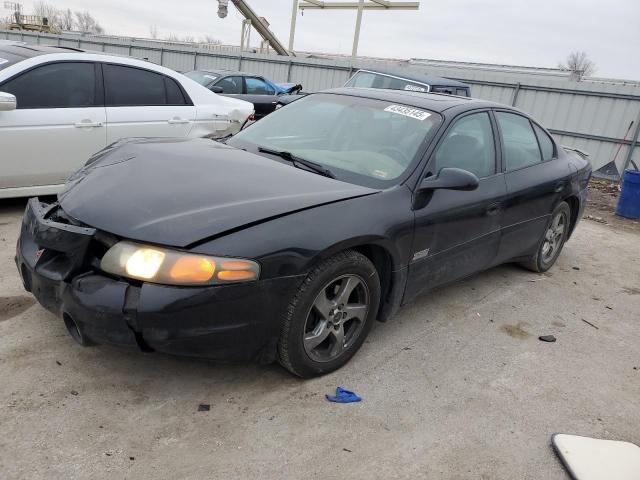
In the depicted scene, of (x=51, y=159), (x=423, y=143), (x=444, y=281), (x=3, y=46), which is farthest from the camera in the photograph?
(x=3, y=46)

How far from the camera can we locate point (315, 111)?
3963 millimetres

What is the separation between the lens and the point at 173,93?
5750mm

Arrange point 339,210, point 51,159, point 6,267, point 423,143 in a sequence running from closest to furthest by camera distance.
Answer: point 339,210
point 423,143
point 6,267
point 51,159

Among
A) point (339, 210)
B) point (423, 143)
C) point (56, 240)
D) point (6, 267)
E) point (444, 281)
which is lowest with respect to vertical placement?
→ point (6, 267)

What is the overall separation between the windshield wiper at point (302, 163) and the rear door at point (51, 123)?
242 cm

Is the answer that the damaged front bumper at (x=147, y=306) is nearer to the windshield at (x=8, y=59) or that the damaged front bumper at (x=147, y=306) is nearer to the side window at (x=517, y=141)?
the side window at (x=517, y=141)

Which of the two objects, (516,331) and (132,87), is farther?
(132,87)

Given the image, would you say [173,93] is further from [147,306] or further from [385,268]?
[147,306]

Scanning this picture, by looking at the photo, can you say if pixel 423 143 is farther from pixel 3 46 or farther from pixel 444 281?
pixel 3 46

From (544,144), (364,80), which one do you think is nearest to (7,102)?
(544,144)

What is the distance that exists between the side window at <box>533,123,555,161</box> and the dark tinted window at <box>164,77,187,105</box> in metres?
3.61

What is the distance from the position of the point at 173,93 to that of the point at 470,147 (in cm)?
344

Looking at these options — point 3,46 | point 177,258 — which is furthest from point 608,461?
point 3,46

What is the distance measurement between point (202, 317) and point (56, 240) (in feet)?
2.73
